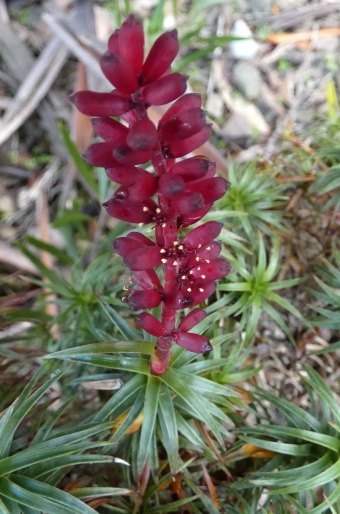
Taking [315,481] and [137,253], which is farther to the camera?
[315,481]

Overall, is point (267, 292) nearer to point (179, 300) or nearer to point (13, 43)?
point (179, 300)

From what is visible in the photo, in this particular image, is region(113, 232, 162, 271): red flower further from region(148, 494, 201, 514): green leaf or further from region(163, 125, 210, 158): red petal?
region(148, 494, 201, 514): green leaf

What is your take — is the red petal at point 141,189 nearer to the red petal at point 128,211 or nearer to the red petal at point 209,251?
the red petal at point 128,211

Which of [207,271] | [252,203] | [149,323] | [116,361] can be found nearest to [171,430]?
[116,361]

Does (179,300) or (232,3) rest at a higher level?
(179,300)

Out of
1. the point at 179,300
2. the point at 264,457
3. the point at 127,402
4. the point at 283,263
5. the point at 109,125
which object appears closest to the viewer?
the point at 109,125

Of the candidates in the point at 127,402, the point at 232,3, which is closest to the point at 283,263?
the point at 127,402

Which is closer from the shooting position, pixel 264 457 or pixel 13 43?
pixel 264 457

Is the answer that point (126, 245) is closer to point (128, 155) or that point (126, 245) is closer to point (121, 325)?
point (128, 155)
